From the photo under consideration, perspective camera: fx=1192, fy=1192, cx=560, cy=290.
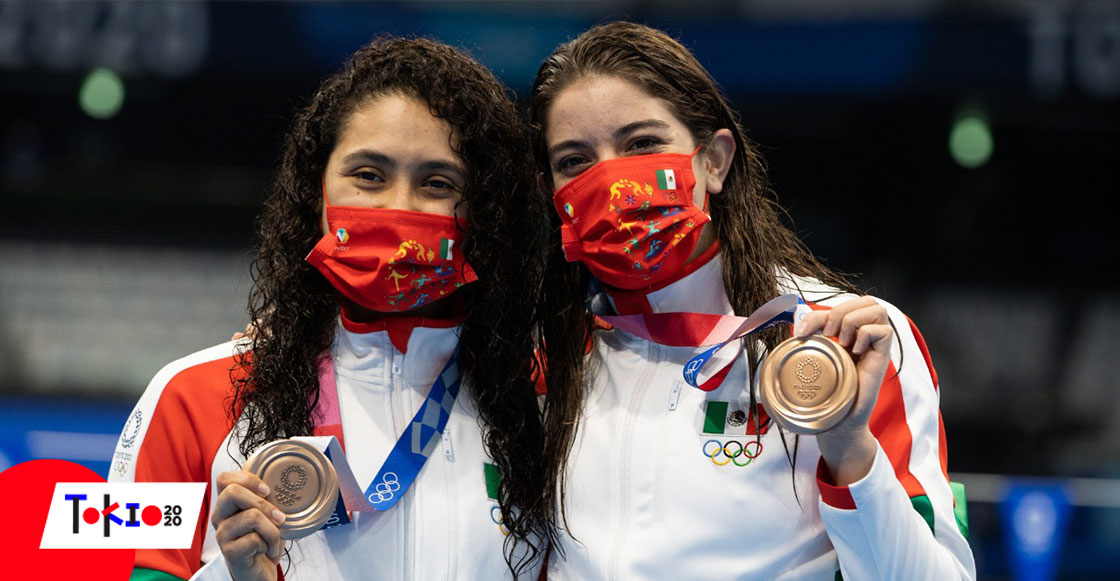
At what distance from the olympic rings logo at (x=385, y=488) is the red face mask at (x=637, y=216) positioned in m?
0.66

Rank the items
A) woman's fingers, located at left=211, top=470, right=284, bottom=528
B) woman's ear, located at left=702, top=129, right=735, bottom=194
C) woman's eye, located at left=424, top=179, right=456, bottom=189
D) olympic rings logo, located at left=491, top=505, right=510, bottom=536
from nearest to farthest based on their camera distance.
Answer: woman's fingers, located at left=211, top=470, right=284, bottom=528
olympic rings logo, located at left=491, top=505, right=510, bottom=536
woman's eye, located at left=424, top=179, right=456, bottom=189
woman's ear, located at left=702, top=129, right=735, bottom=194

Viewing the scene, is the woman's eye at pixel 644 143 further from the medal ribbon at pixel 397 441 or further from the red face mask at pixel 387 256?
the medal ribbon at pixel 397 441

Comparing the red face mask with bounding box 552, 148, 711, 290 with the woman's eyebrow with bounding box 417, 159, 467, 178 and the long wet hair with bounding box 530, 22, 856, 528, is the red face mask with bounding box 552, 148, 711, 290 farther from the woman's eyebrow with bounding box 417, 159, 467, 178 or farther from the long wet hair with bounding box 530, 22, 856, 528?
the woman's eyebrow with bounding box 417, 159, 467, 178

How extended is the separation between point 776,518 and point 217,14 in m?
6.74

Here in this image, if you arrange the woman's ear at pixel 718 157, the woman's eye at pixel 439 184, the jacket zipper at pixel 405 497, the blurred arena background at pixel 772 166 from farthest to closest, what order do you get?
the blurred arena background at pixel 772 166
the woman's ear at pixel 718 157
the woman's eye at pixel 439 184
the jacket zipper at pixel 405 497

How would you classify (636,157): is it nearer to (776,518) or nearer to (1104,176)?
(776,518)

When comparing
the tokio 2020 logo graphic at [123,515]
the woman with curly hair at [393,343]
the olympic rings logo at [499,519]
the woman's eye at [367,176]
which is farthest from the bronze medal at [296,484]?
the woman's eye at [367,176]

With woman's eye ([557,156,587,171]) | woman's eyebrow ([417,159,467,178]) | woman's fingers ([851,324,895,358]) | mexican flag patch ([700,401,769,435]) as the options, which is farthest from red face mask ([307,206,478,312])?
woman's fingers ([851,324,895,358])

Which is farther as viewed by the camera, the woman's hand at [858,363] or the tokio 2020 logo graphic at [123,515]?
the tokio 2020 logo graphic at [123,515]

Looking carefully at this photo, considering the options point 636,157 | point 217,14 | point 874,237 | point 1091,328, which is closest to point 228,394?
point 636,157

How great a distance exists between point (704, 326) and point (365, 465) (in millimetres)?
805

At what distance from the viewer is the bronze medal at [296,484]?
87.2 inches

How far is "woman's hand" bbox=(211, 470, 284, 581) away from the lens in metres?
2.15

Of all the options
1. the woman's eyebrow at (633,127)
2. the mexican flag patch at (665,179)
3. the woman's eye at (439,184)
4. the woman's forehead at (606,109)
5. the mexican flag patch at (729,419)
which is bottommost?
the mexican flag patch at (729,419)
